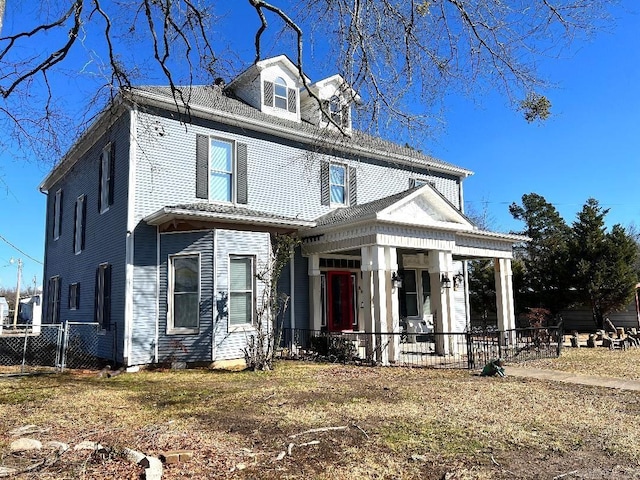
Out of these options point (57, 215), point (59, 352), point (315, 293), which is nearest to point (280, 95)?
point (315, 293)

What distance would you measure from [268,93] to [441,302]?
27.3ft

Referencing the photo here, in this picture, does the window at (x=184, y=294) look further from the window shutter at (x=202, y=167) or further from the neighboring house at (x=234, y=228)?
the window shutter at (x=202, y=167)

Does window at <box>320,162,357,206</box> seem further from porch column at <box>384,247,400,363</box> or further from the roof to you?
porch column at <box>384,247,400,363</box>

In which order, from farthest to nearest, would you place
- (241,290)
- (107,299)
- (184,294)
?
1. (107,299)
2. (241,290)
3. (184,294)

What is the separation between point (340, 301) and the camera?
16016 mm

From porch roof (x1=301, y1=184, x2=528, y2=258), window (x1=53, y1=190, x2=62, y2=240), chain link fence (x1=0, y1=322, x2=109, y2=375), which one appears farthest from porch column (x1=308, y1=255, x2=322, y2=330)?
window (x1=53, y1=190, x2=62, y2=240)

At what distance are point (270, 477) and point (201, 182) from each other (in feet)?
32.4

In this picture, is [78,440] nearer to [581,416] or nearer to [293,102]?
Answer: [581,416]

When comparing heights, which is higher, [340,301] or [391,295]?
[391,295]

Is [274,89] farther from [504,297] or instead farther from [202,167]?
[504,297]

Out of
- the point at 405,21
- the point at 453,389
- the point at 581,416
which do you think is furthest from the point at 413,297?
the point at 405,21

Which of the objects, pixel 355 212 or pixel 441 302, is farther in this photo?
pixel 355 212

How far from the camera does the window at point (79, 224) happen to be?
52.1ft

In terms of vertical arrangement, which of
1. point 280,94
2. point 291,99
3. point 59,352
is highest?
point 280,94
